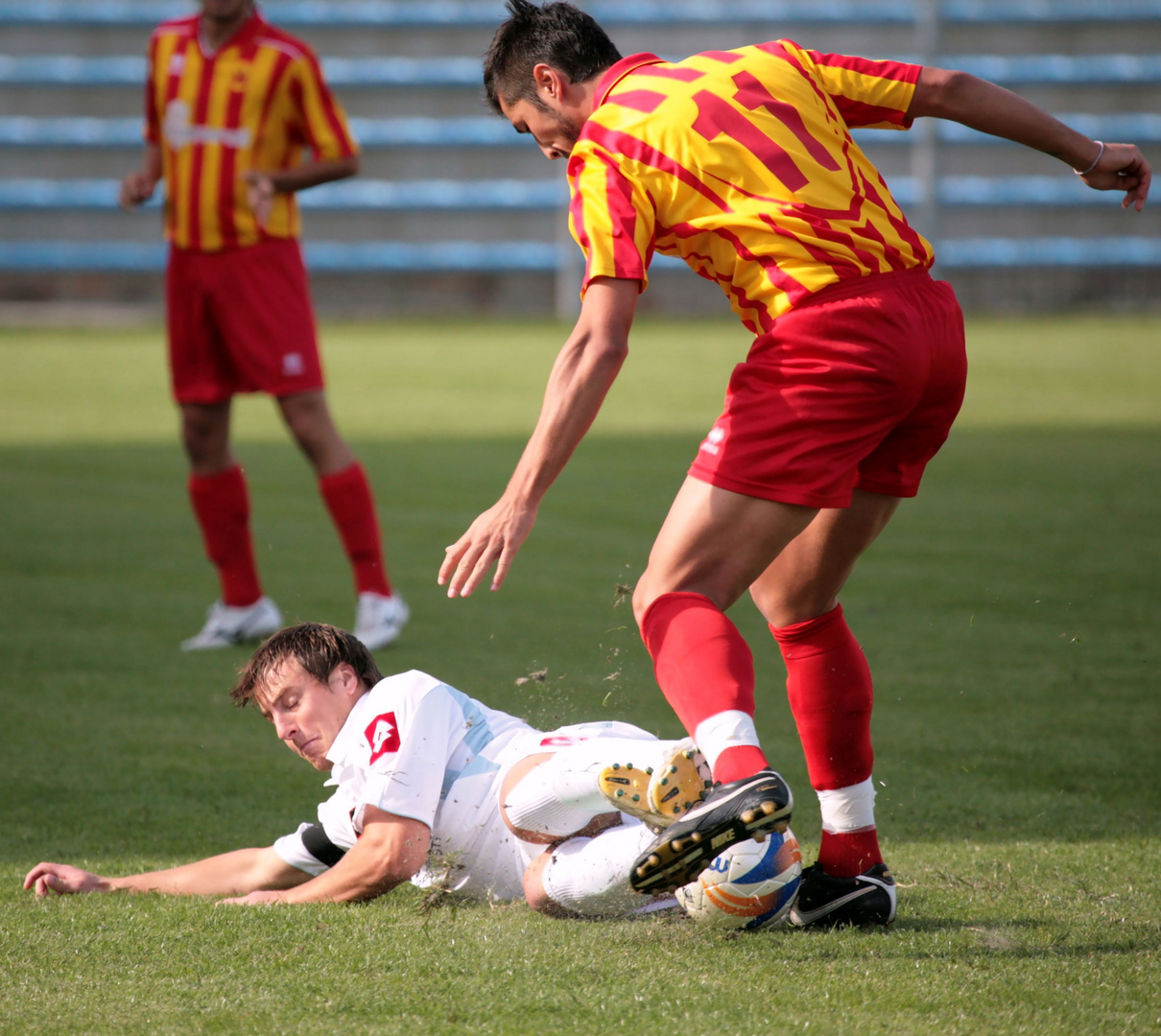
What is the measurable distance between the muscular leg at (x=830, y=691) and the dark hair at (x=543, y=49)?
3.08ft

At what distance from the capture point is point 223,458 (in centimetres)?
530

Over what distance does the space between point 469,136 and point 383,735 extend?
21.0 m

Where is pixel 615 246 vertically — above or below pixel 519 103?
below

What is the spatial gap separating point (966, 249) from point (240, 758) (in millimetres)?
19942

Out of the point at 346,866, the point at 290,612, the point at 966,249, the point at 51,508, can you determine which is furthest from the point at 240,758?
the point at 966,249

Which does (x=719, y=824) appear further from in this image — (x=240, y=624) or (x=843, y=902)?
(x=240, y=624)

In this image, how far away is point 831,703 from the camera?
275cm

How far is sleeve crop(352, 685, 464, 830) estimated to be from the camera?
2541 millimetres

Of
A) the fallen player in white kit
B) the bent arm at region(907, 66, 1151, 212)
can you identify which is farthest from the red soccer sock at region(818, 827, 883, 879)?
the bent arm at region(907, 66, 1151, 212)

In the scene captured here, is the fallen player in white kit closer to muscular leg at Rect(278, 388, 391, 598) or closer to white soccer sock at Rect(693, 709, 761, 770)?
white soccer sock at Rect(693, 709, 761, 770)

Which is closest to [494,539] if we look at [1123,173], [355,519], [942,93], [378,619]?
[942,93]

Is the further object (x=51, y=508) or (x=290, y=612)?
(x=51, y=508)

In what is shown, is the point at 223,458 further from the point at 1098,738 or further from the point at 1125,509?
the point at 1125,509

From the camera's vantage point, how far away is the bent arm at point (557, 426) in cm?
224
